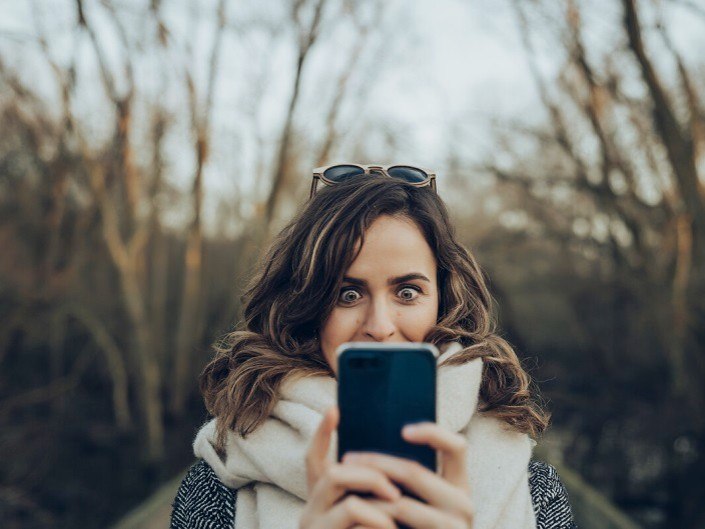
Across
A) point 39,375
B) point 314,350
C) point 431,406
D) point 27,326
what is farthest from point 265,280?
point 39,375

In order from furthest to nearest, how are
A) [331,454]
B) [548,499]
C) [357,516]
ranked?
→ [548,499] → [331,454] → [357,516]

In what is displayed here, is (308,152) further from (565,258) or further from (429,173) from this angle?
(429,173)

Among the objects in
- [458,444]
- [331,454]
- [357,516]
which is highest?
[458,444]

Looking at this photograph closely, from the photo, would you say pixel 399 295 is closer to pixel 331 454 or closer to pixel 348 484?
pixel 331 454

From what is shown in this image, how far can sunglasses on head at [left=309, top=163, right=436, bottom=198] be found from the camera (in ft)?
5.79

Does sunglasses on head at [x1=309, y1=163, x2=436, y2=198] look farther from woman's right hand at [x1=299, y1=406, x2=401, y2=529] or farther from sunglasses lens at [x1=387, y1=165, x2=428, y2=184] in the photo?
woman's right hand at [x1=299, y1=406, x2=401, y2=529]

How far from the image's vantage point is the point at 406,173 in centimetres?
178

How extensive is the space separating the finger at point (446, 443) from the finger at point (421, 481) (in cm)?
2

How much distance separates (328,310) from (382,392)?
0.46 metres

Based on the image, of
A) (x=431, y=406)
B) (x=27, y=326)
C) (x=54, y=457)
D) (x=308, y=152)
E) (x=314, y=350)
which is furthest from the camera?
(x=308, y=152)

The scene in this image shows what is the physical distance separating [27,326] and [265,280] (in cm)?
736

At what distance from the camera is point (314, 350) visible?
164 cm

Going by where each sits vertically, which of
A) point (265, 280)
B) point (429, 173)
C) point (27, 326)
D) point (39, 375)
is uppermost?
point (429, 173)

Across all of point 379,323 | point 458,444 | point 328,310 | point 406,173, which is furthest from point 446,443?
point 406,173
